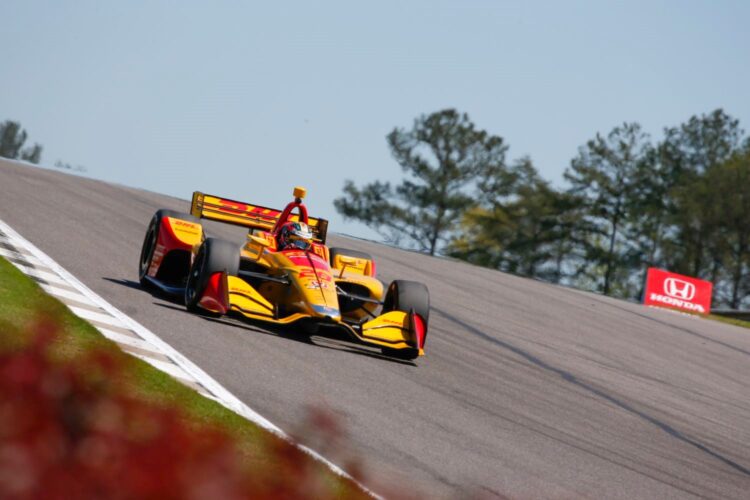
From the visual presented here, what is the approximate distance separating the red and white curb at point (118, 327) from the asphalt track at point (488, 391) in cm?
18

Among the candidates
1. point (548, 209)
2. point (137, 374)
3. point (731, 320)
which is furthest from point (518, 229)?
point (137, 374)

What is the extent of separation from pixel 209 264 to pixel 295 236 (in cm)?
107

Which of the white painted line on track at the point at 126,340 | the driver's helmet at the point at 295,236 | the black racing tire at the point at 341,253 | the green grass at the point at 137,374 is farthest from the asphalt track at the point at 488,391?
the black racing tire at the point at 341,253

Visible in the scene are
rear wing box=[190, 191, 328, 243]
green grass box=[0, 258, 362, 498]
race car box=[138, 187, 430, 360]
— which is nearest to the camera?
green grass box=[0, 258, 362, 498]

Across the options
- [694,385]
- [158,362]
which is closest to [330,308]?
[158,362]

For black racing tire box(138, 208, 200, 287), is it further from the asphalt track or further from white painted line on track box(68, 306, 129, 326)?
white painted line on track box(68, 306, 129, 326)

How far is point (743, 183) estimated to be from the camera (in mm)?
57812

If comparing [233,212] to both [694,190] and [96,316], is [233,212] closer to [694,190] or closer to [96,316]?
[96,316]

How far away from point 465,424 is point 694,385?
704cm

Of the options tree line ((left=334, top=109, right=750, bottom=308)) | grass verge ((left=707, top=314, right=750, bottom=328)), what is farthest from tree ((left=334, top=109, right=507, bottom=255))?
grass verge ((left=707, top=314, right=750, bottom=328))

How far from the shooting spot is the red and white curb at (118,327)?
7096mm

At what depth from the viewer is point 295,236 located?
1111cm

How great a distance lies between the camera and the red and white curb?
7096mm

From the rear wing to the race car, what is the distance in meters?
0.01
